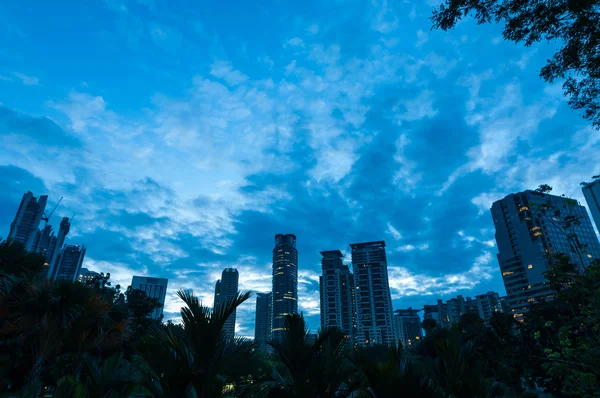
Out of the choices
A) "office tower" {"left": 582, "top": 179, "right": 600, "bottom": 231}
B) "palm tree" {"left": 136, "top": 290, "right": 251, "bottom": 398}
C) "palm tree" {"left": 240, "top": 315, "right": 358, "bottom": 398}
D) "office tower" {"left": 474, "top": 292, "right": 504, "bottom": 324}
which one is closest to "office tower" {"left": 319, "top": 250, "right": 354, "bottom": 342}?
"office tower" {"left": 474, "top": 292, "right": 504, "bottom": 324}

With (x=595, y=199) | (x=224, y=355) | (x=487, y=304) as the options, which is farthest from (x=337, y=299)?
(x=224, y=355)

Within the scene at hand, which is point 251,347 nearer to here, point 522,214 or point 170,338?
point 170,338

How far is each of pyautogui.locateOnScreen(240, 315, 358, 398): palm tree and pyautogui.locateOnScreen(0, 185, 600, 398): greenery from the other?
0.02 metres

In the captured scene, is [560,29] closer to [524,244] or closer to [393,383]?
[393,383]

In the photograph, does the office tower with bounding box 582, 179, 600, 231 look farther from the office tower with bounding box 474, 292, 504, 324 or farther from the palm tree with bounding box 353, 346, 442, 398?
the office tower with bounding box 474, 292, 504, 324

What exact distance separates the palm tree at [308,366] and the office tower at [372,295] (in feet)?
578

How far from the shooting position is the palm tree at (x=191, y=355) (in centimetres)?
362

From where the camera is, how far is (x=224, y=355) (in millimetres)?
3920

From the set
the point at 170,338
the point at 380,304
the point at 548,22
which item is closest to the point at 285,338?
the point at 170,338

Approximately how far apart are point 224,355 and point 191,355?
0.42m

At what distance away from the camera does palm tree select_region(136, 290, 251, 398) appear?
11.9 feet

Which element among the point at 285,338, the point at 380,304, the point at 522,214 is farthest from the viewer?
the point at 380,304

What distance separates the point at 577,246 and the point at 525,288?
119259 millimetres

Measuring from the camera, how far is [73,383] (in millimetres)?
3324
